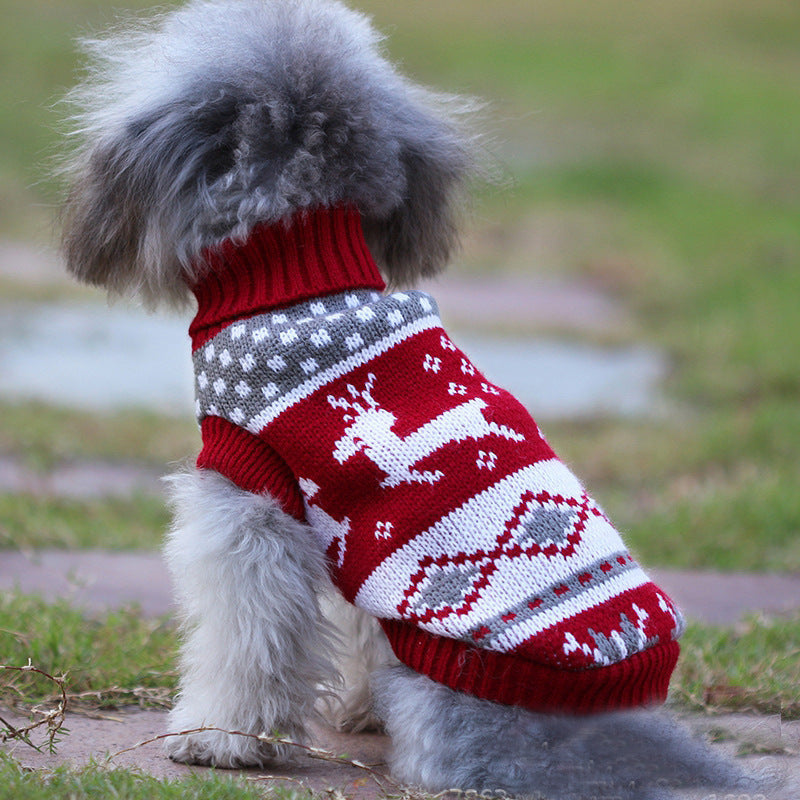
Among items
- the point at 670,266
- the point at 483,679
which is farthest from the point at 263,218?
the point at 670,266

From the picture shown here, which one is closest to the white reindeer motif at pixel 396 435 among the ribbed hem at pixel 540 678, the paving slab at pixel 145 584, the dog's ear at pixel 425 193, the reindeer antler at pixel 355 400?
the reindeer antler at pixel 355 400

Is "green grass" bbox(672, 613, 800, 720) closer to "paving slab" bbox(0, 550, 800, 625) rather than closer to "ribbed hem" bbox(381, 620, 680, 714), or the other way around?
"paving slab" bbox(0, 550, 800, 625)

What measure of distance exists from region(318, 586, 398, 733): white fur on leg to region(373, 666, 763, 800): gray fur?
412 millimetres

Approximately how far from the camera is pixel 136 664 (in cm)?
298

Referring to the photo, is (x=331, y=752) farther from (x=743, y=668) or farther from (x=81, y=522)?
(x=81, y=522)

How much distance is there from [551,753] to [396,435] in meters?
0.64

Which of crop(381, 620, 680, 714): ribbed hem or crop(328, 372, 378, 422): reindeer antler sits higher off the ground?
crop(328, 372, 378, 422): reindeer antler

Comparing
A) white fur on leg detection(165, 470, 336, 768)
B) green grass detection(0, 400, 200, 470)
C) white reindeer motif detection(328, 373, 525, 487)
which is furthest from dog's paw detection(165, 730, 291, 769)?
green grass detection(0, 400, 200, 470)

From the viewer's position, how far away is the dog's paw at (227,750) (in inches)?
93.2

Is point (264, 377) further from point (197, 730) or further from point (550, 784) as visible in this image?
→ point (550, 784)

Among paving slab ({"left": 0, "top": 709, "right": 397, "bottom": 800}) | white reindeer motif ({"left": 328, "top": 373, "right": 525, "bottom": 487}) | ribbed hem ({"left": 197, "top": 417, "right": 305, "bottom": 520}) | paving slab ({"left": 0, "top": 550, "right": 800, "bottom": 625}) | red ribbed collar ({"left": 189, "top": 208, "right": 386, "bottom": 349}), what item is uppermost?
red ribbed collar ({"left": 189, "top": 208, "right": 386, "bottom": 349})

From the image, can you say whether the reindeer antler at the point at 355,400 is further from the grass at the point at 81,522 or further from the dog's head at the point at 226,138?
the grass at the point at 81,522

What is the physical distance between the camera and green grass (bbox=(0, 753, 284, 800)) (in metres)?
2.08

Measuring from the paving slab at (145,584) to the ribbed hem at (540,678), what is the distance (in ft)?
4.84
